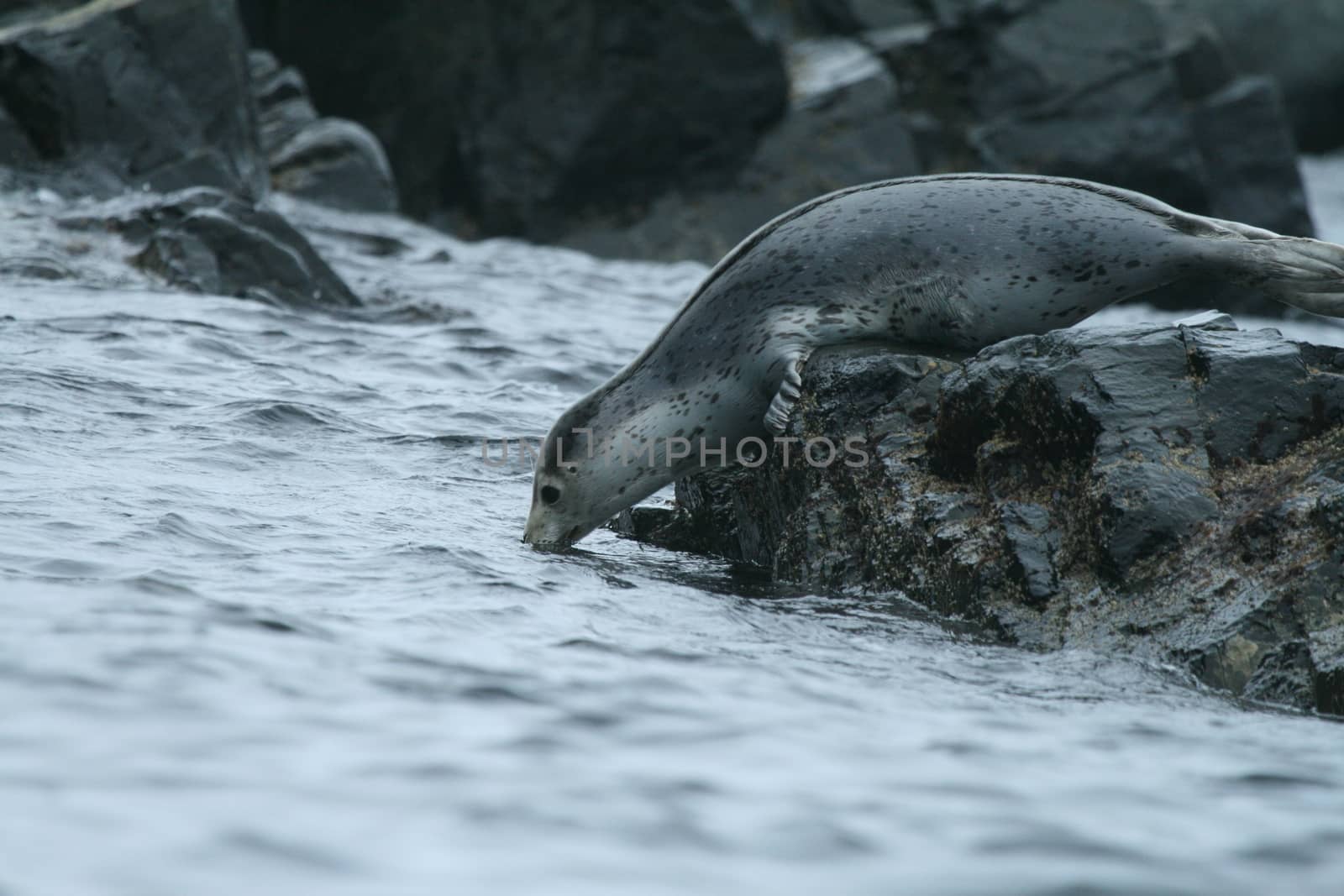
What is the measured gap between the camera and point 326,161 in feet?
60.7

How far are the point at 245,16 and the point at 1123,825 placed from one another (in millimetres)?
22507

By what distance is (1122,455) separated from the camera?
4270mm

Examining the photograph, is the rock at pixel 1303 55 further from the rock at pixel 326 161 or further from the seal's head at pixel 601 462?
the seal's head at pixel 601 462

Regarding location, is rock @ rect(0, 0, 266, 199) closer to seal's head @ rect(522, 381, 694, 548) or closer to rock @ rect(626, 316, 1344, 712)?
seal's head @ rect(522, 381, 694, 548)

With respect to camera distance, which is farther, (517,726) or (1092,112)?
(1092,112)

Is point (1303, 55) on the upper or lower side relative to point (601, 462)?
upper

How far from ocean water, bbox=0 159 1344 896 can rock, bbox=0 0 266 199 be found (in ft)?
30.0

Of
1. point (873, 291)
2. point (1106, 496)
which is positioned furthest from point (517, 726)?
point (873, 291)

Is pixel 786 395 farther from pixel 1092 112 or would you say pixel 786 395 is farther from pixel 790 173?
pixel 1092 112

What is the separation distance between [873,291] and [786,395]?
22.5 inches

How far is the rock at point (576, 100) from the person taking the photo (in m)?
19.2

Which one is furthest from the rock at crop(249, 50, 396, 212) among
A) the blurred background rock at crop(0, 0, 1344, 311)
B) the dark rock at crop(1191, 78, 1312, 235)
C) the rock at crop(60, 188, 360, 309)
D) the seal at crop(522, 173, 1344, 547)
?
the seal at crop(522, 173, 1344, 547)

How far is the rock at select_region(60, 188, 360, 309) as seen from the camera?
10.3m

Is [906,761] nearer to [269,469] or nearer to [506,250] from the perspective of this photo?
[269,469]
